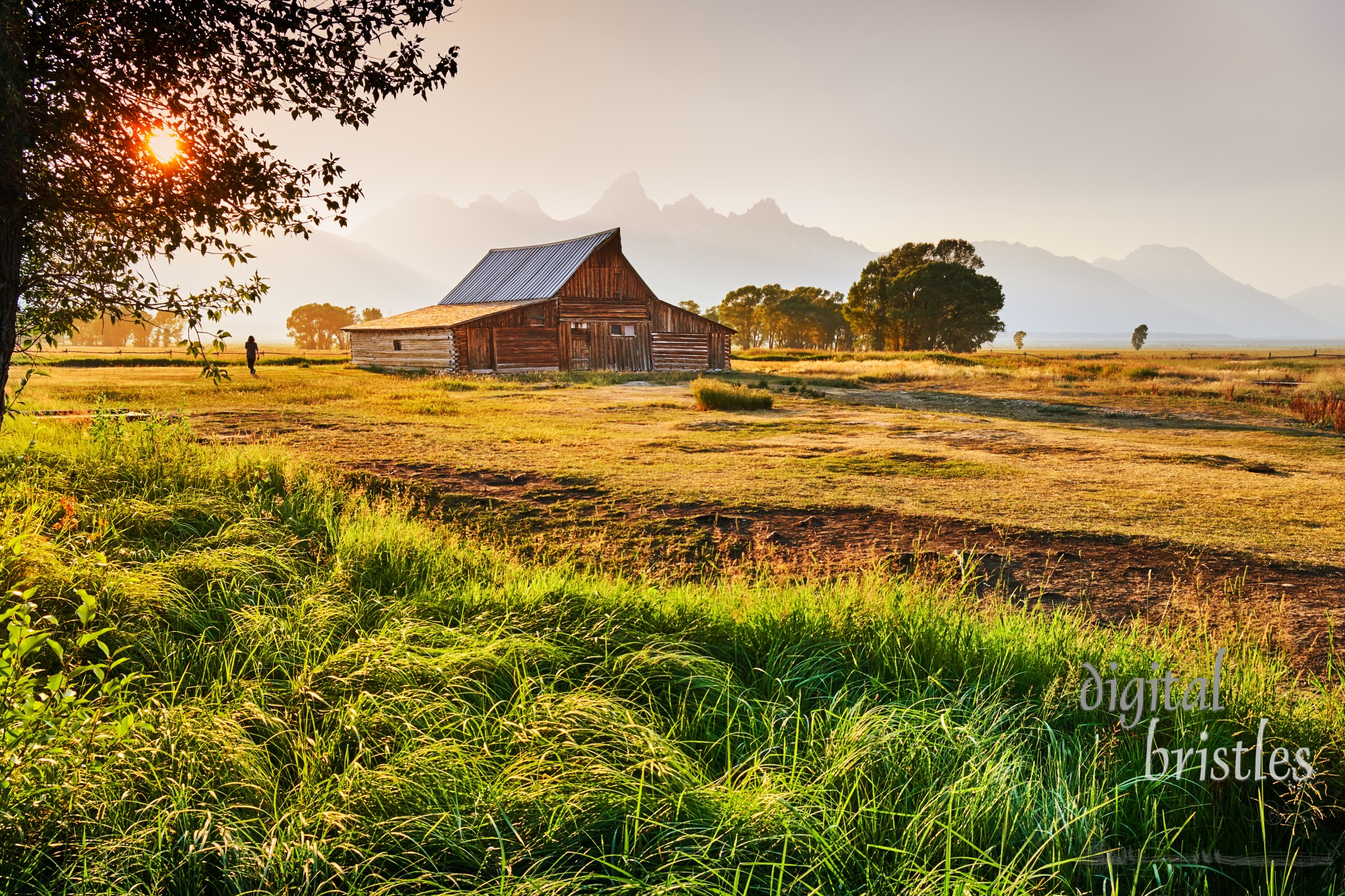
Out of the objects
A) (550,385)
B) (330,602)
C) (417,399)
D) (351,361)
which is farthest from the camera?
(351,361)

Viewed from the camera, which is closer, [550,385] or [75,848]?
[75,848]

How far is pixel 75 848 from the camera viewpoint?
8.57 ft

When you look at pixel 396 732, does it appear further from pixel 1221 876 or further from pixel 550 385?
pixel 550 385

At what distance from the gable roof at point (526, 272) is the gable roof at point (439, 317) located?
94 cm

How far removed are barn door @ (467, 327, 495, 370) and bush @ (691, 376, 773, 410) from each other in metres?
19.1

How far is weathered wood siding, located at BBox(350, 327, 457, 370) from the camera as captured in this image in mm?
37281

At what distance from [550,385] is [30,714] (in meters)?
27.6

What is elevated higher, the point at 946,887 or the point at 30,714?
the point at 30,714

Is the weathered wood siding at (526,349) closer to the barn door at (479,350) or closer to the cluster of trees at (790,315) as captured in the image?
the barn door at (479,350)

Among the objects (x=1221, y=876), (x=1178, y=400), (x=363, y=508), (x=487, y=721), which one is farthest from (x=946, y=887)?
(x=1178, y=400)

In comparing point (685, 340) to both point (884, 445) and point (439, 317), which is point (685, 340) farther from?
point (884, 445)

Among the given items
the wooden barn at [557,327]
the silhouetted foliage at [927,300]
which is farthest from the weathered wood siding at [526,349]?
the silhouetted foliage at [927,300]

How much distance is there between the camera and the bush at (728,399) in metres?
21.0

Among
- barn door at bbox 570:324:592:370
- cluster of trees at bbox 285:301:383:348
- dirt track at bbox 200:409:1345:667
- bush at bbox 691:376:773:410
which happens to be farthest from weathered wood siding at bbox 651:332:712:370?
cluster of trees at bbox 285:301:383:348
